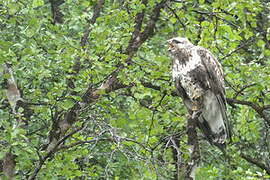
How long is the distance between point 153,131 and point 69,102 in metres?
1.10

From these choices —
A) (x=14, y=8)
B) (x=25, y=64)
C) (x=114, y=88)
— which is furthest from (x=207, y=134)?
(x=14, y=8)

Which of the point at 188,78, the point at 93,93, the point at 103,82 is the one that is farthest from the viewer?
the point at 103,82

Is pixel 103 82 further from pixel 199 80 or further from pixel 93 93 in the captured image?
pixel 199 80

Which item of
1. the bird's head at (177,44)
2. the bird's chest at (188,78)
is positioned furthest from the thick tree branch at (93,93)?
the bird's chest at (188,78)

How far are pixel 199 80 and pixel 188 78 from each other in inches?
5.6

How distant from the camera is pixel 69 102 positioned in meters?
3.54

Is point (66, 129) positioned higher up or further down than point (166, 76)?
further down

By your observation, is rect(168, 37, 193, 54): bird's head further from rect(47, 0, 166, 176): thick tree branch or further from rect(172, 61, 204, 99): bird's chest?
rect(47, 0, 166, 176): thick tree branch

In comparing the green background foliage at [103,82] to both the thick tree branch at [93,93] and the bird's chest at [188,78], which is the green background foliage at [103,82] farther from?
the bird's chest at [188,78]

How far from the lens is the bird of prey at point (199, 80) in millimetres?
4125

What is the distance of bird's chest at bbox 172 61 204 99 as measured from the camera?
4.11 m

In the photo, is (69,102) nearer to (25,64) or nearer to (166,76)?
(25,64)

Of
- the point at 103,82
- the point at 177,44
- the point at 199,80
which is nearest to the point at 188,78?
the point at 199,80

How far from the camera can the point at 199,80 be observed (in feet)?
13.6
